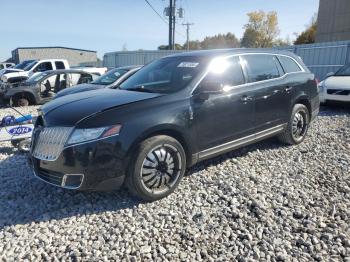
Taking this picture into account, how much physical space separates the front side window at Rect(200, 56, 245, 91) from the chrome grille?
1.80 meters

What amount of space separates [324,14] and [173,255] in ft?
136

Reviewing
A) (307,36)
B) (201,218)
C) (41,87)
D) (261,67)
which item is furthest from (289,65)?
(307,36)

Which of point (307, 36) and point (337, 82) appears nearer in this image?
point (337, 82)

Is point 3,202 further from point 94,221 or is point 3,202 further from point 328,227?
point 328,227

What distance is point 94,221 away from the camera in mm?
3318

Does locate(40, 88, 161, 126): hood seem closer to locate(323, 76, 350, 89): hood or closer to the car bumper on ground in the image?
the car bumper on ground

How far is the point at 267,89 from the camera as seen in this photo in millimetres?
4801

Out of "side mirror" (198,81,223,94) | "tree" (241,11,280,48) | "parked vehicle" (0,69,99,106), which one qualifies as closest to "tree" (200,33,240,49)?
"tree" (241,11,280,48)

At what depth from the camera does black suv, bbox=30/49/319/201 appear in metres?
3.29

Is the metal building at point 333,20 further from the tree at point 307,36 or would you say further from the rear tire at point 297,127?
the rear tire at point 297,127

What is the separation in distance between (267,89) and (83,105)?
2759mm

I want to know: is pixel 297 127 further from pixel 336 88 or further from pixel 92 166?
pixel 336 88

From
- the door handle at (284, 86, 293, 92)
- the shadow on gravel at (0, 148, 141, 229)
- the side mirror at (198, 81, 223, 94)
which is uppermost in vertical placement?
the side mirror at (198, 81, 223, 94)

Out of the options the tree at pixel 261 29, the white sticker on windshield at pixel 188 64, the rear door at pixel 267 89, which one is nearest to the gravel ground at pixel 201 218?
the rear door at pixel 267 89
